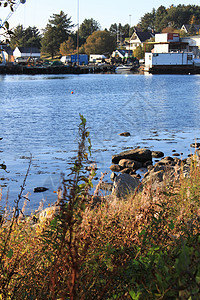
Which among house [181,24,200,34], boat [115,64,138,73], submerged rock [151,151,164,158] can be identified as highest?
house [181,24,200,34]

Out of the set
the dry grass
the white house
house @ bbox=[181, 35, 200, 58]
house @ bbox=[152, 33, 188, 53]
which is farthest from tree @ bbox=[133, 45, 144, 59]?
the dry grass

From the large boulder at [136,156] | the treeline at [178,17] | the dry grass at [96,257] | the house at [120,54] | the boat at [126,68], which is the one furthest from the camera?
the treeline at [178,17]

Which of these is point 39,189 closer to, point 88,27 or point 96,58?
point 96,58

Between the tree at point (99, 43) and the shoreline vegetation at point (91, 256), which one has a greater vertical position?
the tree at point (99, 43)

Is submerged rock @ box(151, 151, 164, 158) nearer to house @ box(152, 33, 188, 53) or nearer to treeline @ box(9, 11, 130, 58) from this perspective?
house @ box(152, 33, 188, 53)

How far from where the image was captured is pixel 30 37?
15638 cm

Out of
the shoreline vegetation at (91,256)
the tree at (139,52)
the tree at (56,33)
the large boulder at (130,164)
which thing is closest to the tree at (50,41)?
the tree at (56,33)

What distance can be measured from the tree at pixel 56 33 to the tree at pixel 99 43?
31.4ft

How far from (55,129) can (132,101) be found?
24.2 meters

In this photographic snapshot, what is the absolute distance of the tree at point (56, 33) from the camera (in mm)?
141125

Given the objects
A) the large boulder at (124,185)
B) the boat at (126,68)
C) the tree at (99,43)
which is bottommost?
the large boulder at (124,185)

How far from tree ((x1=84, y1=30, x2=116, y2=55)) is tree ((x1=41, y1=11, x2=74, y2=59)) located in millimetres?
9558

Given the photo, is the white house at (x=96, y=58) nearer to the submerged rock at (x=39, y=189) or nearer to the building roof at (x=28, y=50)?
the building roof at (x=28, y=50)

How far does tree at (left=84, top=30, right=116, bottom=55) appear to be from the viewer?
140125mm
